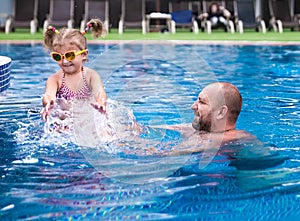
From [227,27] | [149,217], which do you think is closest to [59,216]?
[149,217]

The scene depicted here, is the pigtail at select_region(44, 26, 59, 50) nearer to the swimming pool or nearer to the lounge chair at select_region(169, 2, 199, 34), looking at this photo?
the swimming pool

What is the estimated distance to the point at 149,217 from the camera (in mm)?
2688

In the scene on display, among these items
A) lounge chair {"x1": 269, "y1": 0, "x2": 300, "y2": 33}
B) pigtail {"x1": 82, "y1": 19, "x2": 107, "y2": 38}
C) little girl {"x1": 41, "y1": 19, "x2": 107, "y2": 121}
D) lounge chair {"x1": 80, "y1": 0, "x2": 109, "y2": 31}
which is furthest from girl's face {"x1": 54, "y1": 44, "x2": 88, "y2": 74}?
lounge chair {"x1": 269, "y1": 0, "x2": 300, "y2": 33}

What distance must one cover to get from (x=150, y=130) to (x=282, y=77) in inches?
160

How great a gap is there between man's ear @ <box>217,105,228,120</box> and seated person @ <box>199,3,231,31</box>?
13956 mm

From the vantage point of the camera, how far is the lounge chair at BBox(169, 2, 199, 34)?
56.0 ft

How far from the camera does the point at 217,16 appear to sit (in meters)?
17.8

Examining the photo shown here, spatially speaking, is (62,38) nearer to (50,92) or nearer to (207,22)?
(50,92)

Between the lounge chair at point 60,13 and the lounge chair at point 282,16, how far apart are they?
244 inches

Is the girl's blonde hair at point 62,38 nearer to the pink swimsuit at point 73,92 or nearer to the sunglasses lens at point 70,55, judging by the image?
the sunglasses lens at point 70,55

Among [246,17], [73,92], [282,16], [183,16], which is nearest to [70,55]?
[73,92]

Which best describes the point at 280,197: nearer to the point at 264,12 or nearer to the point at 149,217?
the point at 149,217

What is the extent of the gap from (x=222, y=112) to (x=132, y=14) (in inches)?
547

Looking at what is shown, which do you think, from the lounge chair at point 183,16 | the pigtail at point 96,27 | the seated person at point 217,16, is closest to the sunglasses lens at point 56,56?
the pigtail at point 96,27
